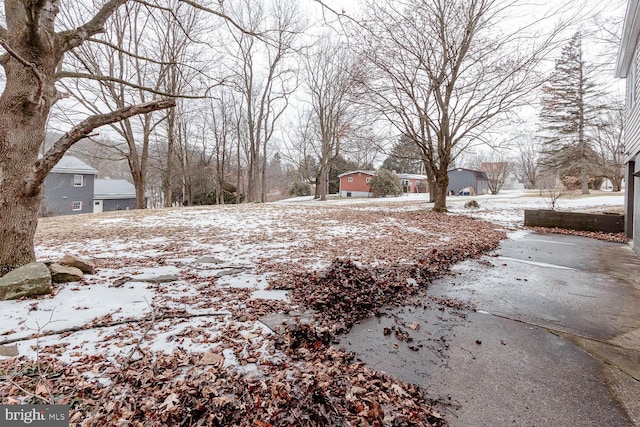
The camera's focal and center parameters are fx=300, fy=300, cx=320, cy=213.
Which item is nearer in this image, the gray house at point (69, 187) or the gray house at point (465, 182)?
the gray house at point (69, 187)

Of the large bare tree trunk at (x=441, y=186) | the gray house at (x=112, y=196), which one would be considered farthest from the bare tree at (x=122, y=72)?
the gray house at (x=112, y=196)

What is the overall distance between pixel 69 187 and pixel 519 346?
31.2 m

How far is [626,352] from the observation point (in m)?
2.58

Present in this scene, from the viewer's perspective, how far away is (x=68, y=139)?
3.49 meters

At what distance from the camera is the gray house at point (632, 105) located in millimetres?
6301

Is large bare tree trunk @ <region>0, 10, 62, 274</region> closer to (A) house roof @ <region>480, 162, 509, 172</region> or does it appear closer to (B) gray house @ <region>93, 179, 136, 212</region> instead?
(B) gray house @ <region>93, 179, 136, 212</region>

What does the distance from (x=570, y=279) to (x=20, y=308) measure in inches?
274

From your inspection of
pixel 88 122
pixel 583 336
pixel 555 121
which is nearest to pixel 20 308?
pixel 88 122

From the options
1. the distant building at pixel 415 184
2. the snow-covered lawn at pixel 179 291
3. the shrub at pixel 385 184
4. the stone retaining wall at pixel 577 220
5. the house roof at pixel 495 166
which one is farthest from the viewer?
the distant building at pixel 415 184

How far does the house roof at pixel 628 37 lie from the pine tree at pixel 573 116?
1639 centimetres

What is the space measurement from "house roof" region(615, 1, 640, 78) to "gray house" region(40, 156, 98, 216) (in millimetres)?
30892

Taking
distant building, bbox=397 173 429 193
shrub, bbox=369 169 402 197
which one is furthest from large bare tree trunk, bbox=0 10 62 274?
distant building, bbox=397 173 429 193

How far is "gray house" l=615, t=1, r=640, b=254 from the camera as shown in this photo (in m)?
6.30

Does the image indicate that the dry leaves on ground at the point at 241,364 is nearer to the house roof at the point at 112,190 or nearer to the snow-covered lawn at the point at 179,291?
the snow-covered lawn at the point at 179,291
